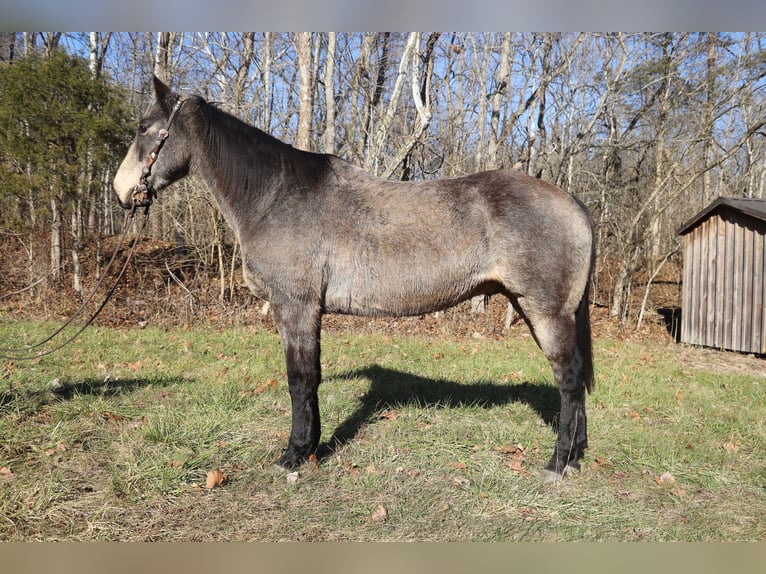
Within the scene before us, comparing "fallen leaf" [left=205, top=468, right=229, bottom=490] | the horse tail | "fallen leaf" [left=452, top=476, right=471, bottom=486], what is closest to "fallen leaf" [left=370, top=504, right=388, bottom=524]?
"fallen leaf" [left=452, top=476, right=471, bottom=486]

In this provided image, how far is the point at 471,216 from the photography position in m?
3.76

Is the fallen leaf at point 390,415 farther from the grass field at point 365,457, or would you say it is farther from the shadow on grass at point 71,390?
the shadow on grass at point 71,390

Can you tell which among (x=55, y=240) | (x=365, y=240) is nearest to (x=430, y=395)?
(x=365, y=240)

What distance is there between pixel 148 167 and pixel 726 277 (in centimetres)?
1174

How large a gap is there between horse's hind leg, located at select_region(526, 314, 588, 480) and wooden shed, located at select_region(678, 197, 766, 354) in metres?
8.29

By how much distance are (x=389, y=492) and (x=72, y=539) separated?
6.73ft

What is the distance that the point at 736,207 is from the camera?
32.2 feet

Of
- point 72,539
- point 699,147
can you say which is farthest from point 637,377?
point 699,147

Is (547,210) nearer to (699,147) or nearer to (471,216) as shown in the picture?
(471,216)

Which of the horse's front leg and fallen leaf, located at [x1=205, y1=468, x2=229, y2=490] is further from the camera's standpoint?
the horse's front leg

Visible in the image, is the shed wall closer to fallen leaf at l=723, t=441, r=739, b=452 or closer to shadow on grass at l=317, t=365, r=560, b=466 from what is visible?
fallen leaf at l=723, t=441, r=739, b=452

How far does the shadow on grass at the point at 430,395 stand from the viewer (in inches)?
196

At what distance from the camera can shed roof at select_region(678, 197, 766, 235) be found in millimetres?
9445

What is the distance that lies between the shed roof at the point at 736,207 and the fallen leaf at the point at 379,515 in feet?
33.5
